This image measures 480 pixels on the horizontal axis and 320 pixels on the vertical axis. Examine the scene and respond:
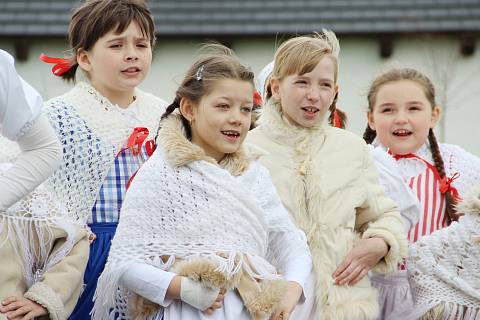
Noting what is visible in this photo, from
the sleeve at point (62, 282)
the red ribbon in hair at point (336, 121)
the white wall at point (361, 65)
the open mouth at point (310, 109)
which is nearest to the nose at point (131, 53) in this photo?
the open mouth at point (310, 109)

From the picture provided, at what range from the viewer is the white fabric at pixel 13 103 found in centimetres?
340

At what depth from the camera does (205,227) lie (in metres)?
3.53

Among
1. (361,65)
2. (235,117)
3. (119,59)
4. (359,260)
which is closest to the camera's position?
(235,117)

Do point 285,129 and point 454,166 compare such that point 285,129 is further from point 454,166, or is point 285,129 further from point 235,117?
point 454,166

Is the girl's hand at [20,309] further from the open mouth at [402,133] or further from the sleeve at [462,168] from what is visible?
the sleeve at [462,168]

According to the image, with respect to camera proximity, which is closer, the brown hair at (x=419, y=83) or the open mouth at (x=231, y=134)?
the open mouth at (x=231, y=134)

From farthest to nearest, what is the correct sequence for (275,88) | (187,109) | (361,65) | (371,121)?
(361,65), (371,121), (275,88), (187,109)

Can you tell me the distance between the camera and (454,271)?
4203 mm

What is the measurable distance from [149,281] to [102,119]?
115cm

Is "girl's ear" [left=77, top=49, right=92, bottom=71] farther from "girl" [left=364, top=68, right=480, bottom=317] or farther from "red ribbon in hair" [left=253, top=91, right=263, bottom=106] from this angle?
"girl" [left=364, top=68, right=480, bottom=317]

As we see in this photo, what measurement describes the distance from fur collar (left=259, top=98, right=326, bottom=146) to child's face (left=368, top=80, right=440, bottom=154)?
0.56 meters

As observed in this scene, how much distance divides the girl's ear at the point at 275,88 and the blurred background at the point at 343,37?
10.6 m

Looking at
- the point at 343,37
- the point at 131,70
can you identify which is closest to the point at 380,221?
the point at 131,70

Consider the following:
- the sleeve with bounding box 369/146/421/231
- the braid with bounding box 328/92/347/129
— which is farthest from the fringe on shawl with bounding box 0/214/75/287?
the sleeve with bounding box 369/146/421/231
